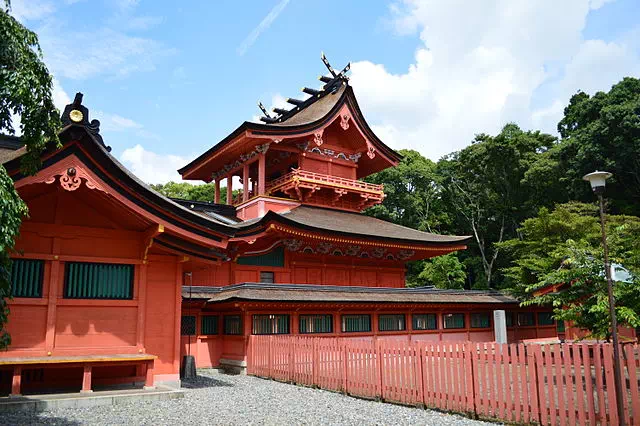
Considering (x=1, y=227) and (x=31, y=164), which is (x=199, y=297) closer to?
(x=31, y=164)

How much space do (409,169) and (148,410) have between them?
123 feet

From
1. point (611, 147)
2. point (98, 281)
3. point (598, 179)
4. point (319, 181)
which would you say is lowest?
point (98, 281)

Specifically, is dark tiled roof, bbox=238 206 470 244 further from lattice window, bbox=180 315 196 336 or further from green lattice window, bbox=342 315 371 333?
lattice window, bbox=180 315 196 336

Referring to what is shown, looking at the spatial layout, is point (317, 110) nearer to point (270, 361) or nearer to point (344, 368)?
point (270, 361)

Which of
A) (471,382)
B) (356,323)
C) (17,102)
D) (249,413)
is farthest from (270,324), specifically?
(17,102)

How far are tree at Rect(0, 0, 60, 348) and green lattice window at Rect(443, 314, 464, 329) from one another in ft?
67.4

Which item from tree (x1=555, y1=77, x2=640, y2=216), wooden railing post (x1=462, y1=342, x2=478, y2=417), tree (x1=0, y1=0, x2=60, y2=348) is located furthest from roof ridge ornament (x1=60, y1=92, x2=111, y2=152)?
tree (x1=555, y1=77, x2=640, y2=216)

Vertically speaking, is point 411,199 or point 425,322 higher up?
point 411,199

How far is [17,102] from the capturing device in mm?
6684

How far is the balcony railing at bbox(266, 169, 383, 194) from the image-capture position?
25.0 metres

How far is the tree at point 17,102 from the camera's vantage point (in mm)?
6336

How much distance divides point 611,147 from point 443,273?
50.5 feet

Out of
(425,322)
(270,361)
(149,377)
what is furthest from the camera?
(425,322)

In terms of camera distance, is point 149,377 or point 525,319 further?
point 525,319
